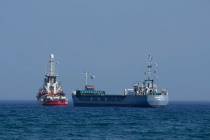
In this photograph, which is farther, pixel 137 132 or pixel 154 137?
pixel 137 132

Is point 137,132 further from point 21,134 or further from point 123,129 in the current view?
point 21,134

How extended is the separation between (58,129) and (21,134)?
1120 centimetres

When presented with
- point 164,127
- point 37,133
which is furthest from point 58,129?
point 164,127

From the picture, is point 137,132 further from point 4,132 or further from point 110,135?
point 4,132

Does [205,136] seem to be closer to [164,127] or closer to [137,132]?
[137,132]

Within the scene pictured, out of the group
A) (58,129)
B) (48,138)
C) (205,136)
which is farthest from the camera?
(58,129)

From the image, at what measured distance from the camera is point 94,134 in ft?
304

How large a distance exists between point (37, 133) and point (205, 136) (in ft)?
71.4

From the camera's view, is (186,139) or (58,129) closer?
(186,139)

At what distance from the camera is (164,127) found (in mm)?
108750

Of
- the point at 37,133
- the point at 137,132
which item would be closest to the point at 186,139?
the point at 137,132

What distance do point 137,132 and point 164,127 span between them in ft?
39.9

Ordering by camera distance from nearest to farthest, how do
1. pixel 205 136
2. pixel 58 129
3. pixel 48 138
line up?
pixel 48 138 → pixel 205 136 → pixel 58 129

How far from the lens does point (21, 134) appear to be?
92.2 metres
